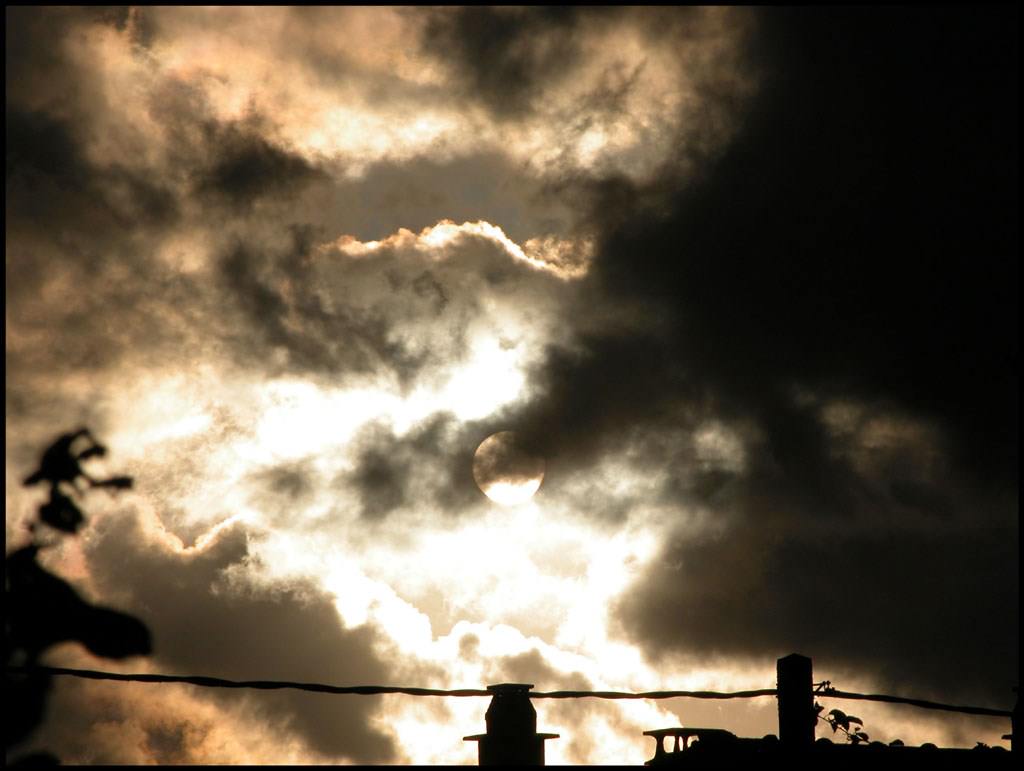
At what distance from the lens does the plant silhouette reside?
2.65 metres

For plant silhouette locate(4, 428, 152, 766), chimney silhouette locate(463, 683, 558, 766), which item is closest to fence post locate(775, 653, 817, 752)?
chimney silhouette locate(463, 683, 558, 766)

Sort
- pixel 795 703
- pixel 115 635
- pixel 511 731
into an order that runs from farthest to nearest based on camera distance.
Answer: pixel 795 703
pixel 511 731
pixel 115 635

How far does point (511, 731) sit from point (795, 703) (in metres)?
2.86

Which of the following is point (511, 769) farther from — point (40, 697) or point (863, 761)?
point (863, 761)

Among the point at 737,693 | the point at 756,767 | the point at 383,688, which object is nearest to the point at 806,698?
the point at 737,693

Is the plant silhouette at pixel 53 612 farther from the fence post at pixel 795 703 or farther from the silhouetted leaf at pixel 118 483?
the fence post at pixel 795 703

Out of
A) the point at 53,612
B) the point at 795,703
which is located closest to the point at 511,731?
the point at 795,703

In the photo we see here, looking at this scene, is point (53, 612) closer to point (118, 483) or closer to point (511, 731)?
point (118, 483)

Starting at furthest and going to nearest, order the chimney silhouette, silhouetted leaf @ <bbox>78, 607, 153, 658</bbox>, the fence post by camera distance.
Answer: the fence post → the chimney silhouette → silhouetted leaf @ <bbox>78, 607, 153, 658</bbox>

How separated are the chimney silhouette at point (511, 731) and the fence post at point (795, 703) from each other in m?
2.52

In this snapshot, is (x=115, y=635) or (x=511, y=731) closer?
(x=115, y=635)

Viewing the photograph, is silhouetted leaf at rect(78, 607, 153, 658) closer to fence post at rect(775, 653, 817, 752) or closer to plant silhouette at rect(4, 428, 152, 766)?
plant silhouette at rect(4, 428, 152, 766)

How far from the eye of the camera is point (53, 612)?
279cm

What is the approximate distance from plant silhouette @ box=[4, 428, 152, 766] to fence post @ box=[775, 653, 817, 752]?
6797 mm
